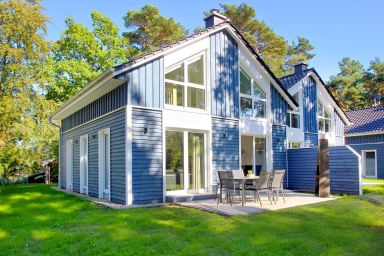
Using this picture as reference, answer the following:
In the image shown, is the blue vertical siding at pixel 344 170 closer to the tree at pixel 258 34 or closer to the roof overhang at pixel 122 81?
the roof overhang at pixel 122 81

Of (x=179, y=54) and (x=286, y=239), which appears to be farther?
(x=179, y=54)

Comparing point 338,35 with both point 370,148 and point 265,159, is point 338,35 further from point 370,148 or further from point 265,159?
point 265,159

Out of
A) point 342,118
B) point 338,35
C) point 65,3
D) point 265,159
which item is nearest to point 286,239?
point 265,159

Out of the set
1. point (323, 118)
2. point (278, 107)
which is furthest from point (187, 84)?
point (323, 118)

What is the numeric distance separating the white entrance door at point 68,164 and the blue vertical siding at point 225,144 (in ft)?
24.8

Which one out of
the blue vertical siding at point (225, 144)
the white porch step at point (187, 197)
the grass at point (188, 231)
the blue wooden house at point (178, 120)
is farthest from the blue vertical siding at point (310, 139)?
the white porch step at point (187, 197)

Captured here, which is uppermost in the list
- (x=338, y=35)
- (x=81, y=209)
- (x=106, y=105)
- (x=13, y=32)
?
(x=338, y=35)

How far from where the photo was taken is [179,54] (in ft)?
35.0

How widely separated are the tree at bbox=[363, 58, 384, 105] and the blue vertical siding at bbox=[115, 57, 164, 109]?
36.1 meters

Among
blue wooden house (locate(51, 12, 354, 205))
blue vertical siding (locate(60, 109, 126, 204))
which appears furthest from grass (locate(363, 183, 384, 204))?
blue vertical siding (locate(60, 109, 126, 204))

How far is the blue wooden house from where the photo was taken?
31.1ft

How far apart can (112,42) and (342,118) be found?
18.8 meters

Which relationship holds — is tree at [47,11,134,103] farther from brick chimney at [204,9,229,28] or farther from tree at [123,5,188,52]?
brick chimney at [204,9,229,28]

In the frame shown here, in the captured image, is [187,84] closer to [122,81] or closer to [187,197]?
[122,81]
